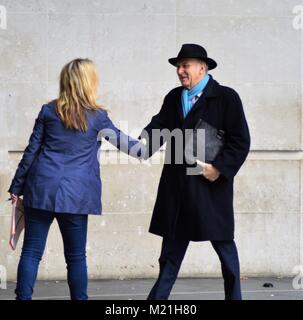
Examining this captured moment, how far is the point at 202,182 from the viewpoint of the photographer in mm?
6504

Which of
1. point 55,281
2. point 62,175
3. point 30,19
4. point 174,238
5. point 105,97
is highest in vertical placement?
point 30,19

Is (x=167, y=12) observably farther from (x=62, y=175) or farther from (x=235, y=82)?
(x=62, y=175)

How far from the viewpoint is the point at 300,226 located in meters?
8.61

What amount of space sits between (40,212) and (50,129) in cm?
56

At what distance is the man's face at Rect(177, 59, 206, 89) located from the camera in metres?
6.54

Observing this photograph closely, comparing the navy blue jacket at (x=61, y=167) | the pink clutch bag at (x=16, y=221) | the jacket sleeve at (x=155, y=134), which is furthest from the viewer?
the jacket sleeve at (x=155, y=134)

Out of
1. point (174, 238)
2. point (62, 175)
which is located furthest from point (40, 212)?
point (174, 238)

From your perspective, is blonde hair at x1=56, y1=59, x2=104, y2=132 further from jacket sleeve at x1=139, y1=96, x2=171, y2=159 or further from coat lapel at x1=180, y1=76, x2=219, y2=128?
coat lapel at x1=180, y1=76, x2=219, y2=128

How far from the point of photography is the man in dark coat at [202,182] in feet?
21.2

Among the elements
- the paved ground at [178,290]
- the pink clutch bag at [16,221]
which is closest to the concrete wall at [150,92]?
the paved ground at [178,290]

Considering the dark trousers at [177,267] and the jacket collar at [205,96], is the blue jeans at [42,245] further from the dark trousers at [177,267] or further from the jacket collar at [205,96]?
the jacket collar at [205,96]

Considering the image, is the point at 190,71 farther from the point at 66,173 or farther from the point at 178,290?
the point at 178,290

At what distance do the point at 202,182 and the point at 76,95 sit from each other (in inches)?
40.7

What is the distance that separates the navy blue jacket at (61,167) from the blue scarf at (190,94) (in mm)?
532
